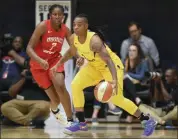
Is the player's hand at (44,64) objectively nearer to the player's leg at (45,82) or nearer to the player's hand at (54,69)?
the player's hand at (54,69)

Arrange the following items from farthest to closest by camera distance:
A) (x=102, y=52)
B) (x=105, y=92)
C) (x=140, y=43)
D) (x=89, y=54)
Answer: (x=140, y=43) < (x=89, y=54) < (x=102, y=52) < (x=105, y=92)

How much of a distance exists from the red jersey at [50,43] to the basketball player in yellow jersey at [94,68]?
1.15 feet

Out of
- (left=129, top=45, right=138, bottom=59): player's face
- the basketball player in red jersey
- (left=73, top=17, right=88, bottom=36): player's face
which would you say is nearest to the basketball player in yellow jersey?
Result: (left=73, top=17, right=88, bottom=36): player's face

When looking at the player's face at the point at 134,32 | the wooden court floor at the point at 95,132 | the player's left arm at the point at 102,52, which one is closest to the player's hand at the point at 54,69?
the player's left arm at the point at 102,52

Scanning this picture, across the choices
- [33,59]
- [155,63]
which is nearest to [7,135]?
[33,59]

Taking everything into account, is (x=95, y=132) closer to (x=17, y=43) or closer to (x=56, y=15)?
(x=56, y=15)

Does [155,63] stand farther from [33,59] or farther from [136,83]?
[33,59]

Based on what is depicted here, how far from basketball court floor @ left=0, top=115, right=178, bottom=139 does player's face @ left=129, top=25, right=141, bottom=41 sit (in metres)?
1.96

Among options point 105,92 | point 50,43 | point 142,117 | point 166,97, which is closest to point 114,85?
point 105,92

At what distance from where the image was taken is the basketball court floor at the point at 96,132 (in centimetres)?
959

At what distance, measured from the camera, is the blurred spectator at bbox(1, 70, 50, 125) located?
11.1 metres

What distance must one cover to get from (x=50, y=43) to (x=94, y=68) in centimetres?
91

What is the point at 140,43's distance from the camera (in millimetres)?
12078

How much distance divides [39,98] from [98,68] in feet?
11.7
